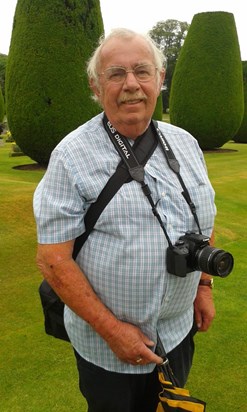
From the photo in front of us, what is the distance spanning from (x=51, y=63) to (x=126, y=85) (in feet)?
31.3

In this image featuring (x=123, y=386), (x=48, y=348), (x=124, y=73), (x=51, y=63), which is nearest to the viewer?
(x=124, y=73)

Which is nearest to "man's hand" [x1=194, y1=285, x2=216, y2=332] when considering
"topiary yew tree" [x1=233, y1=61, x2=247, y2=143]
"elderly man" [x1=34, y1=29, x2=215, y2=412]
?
"elderly man" [x1=34, y1=29, x2=215, y2=412]

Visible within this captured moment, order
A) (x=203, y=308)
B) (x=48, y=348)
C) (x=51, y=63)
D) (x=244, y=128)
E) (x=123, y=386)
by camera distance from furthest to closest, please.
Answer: (x=244, y=128), (x=51, y=63), (x=48, y=348), (x=203, y=308), (x=123, y=386)

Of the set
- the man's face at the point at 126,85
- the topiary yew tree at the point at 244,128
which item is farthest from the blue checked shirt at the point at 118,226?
the topiary yew tree at the point at 244,128

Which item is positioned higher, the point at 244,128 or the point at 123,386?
the point at 123,386

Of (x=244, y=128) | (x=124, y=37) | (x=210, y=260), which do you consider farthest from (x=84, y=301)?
(x=244, y=128)

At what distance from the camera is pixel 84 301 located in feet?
5.49

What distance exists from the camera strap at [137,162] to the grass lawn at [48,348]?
169 cm

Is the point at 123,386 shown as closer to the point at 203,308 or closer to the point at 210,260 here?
the point at 203,308

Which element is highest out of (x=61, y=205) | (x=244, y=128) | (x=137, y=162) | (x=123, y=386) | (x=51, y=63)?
(x=137, y=162)

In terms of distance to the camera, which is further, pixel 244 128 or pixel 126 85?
pixel 244 128

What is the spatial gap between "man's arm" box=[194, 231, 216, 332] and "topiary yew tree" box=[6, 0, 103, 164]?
9.21 meters

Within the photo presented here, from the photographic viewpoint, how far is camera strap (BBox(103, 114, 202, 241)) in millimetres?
1670

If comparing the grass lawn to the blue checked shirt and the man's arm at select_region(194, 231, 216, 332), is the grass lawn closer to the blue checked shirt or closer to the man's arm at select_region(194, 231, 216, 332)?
the man's arm at select_region(194, 231, 216, 332)
